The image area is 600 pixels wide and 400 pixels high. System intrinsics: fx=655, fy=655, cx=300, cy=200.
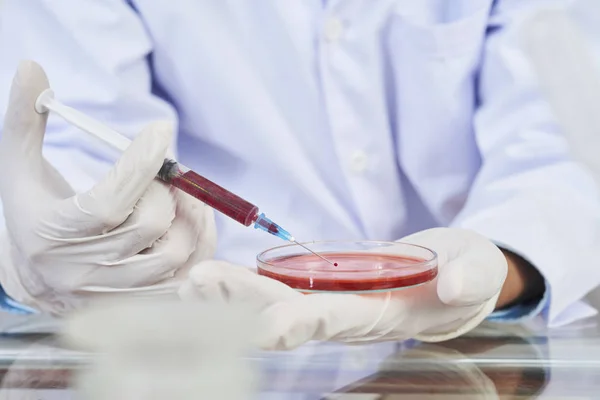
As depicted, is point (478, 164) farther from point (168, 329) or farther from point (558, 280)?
point (168, 329)

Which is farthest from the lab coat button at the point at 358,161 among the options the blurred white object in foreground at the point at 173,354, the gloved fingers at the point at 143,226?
the blurred white object in foreground at the point at 173,354

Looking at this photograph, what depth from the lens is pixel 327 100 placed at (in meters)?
1.02

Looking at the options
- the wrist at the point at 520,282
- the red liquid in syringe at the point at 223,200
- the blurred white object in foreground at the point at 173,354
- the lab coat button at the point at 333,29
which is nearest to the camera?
the blurred white object in foreground at the point at 173,354

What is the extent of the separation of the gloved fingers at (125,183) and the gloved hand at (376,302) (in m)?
0.16

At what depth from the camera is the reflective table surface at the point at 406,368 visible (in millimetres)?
541

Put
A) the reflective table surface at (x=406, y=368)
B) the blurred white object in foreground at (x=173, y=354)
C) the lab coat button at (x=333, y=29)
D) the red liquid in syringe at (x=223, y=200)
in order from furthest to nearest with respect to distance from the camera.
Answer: the lab coat button at (x=333, y=29) → the red liquid in syringe at (x=223, y=200) → the reflective table surface at (x=406, y=368) → the blurred white object in foreground at (x=173, y=354)

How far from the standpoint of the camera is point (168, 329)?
1.53 feet

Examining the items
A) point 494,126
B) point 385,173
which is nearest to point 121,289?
point 385,173

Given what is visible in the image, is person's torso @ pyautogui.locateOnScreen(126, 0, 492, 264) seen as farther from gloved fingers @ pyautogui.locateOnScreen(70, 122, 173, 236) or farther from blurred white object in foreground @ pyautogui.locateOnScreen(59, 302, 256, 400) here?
blurred white object in foreground @ pyautogui.locateOnScreen(59, 302, 256, 400)

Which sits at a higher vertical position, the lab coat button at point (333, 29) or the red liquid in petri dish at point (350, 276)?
the lab coat button at point (333, 29)

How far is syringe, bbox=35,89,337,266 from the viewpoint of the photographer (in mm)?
669

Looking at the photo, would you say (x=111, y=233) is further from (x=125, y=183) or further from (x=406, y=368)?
(x=406, y=368)

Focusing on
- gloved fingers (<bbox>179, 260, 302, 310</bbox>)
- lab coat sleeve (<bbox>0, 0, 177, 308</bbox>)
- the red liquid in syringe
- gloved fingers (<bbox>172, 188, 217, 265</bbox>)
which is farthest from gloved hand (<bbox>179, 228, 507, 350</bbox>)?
lab coat sleeve (<bbox>0, 0, 177, 308</bbox>)

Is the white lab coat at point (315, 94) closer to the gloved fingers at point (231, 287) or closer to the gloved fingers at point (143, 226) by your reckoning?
the gloved fingers at point (143, 226)
